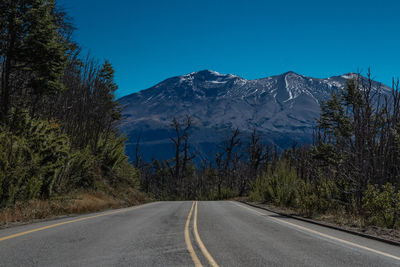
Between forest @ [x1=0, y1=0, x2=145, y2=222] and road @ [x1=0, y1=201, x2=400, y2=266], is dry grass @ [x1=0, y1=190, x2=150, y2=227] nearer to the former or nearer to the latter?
forest @ [x1=0, y1=0, x2=145, y2=222]

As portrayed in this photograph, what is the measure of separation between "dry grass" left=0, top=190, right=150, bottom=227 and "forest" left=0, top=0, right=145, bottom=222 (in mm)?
232

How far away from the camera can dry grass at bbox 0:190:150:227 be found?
11414 mm

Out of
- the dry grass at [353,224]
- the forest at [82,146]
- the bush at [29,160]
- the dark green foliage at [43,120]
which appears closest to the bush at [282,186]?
the forest at [82,146]

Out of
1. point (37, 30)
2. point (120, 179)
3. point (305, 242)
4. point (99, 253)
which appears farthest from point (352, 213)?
point (120, 179)

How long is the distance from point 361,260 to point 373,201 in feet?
17.8

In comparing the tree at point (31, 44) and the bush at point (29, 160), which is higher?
the tree at point (31, 44)

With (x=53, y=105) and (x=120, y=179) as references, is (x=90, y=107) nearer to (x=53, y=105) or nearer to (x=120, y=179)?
(x=53, y=105)

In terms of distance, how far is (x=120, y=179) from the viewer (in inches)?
1091

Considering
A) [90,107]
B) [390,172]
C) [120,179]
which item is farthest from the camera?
[120,179]

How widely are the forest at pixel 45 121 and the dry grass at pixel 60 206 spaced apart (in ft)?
0.76

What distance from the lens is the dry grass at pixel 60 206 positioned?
1141cm

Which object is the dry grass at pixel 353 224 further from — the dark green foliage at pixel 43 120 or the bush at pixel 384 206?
the dark green foliage at pixel 43 120

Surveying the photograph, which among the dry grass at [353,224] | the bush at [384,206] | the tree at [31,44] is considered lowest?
the dry grass at [353,224]

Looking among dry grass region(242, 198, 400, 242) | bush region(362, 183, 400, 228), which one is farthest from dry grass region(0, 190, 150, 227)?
bush region(362, 183, 400, 228)
